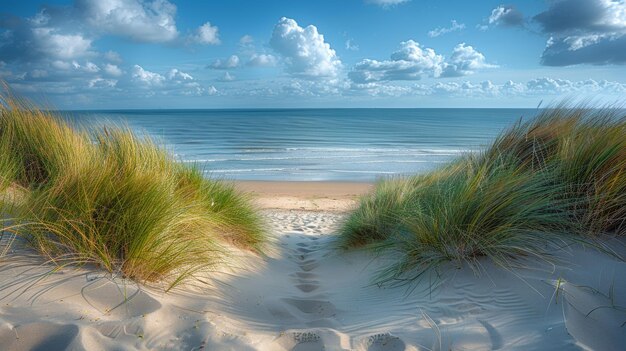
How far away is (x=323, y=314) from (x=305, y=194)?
958 cm

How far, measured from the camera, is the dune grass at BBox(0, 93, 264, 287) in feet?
9.75

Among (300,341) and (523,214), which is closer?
(300,341)

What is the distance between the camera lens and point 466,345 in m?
2.31

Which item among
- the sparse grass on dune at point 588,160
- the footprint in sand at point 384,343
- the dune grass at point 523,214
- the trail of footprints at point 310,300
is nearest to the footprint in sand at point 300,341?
the trail of footprints at point 310,300

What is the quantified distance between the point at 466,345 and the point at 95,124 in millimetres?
5041

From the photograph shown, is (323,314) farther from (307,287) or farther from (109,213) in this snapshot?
(109,213)

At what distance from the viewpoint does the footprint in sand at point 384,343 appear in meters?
2.36

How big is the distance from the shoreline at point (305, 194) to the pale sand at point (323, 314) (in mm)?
6065

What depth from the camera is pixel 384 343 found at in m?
2.41

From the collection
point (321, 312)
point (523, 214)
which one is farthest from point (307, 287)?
point (523, 214)

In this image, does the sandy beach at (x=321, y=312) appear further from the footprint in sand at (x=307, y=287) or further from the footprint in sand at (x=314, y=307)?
the footprint in sand at (x=307, y=287)

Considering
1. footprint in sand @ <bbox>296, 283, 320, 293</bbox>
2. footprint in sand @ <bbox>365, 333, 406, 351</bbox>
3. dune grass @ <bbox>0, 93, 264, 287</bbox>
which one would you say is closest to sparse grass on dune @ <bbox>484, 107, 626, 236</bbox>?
footprint in sand @ <bbox>365, 333, 406, 351</bbox>

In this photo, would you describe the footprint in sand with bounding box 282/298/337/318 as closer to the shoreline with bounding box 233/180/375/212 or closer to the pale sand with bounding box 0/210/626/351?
the pale sand with bounding box 0/210/626/351

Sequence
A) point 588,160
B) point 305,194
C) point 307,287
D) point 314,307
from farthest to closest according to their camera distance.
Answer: point 305,194 < point 307,287 < point 588,160 < point 314,307
